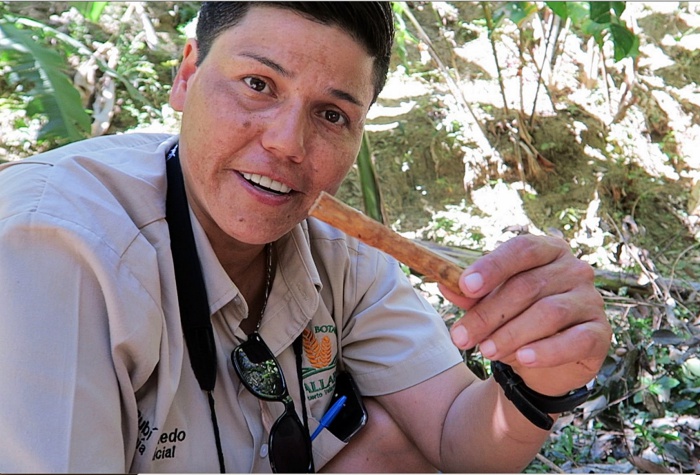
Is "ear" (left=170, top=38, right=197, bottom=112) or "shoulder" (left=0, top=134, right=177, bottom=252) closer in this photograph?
"shoulder" (left=0, top=134, right=177, bottom=252)

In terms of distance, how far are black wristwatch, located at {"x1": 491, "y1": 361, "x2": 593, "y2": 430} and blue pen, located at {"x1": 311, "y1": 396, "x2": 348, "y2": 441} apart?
0.43m

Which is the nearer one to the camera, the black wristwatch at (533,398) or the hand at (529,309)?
the hand at (529,309)

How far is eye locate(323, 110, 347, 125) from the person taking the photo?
137 centimetres

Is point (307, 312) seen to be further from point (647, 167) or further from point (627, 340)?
point (647, 167)

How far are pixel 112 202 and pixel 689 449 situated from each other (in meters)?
1.72

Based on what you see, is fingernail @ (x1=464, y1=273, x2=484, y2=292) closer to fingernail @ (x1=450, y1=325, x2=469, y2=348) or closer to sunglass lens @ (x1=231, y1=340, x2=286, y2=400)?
fingernail @ (x1=450, y1=325, x2=469, y2=348)

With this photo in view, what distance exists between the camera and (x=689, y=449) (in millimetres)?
2029

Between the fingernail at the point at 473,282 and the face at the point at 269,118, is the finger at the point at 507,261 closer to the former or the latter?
the fingernail at the point at 473,282

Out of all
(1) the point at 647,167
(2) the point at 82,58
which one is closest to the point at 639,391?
(1) the point at 647,167

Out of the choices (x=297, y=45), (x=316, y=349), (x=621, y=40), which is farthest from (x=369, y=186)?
(x=297, y=45)

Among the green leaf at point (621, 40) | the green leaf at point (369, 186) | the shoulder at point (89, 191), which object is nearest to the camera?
the shoulder at point (89, 191)

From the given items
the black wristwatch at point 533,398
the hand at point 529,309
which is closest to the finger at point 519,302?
the hand at point 529,309

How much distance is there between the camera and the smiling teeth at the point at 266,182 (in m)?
1.31

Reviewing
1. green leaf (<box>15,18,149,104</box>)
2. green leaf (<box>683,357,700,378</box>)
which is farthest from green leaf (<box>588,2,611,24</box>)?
green leaf (<box>15,18,149,104</box>)
